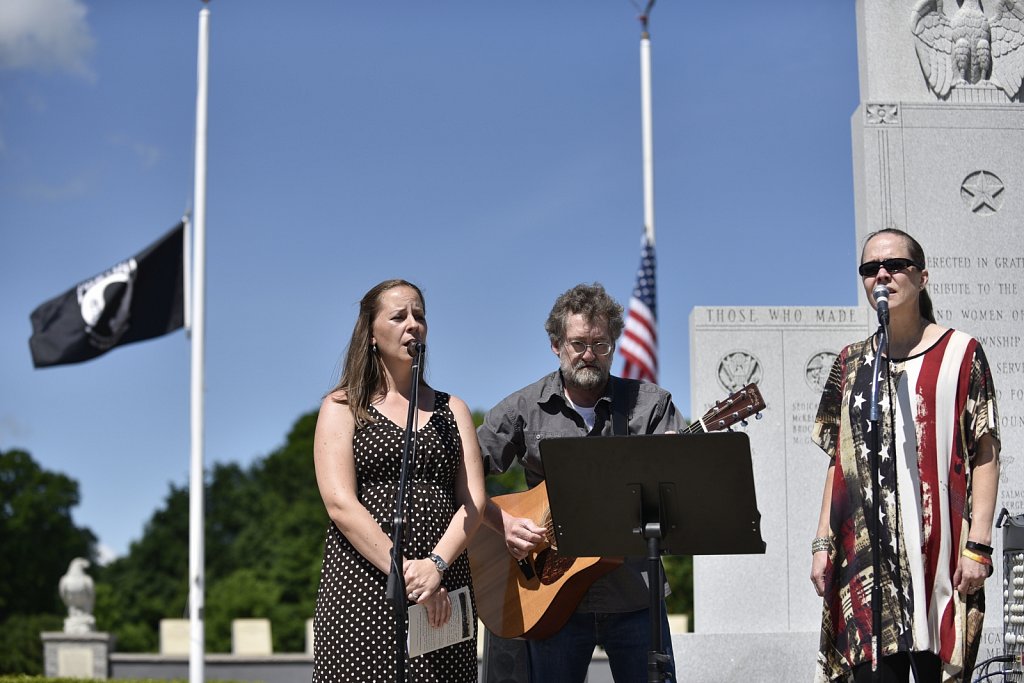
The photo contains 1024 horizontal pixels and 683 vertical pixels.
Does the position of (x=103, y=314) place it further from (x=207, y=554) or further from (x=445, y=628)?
(x=207, y=554)

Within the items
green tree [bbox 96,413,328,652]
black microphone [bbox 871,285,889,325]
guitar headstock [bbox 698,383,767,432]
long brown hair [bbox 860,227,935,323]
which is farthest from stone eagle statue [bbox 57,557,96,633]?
green tree [bbox 96,413,328,652]

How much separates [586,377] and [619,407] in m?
0.18

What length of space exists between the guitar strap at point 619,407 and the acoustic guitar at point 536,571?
0.81ft

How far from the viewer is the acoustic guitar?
170 inches

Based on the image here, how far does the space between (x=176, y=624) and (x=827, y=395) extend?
70.3 ft

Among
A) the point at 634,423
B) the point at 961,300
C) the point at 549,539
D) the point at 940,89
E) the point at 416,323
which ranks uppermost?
the point at 940,89

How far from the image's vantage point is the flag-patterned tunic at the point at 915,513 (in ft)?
13.0

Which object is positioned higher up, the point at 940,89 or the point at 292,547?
the point at 940,89

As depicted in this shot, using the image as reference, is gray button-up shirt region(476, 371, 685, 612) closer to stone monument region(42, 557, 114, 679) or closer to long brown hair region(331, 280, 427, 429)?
long brown hair region(331, 280, 427, 429)

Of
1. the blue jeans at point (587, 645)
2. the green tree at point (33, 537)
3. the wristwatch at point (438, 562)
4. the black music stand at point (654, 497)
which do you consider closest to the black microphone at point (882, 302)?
the black music stand at point (654, 497)

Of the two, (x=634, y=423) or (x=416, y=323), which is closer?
(x=416, y=323)

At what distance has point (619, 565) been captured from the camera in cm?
444

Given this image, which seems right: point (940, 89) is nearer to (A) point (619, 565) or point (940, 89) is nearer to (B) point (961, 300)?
(B) point (961, 300)

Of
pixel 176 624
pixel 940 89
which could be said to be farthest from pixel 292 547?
pixel 940 89
